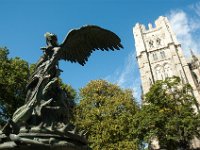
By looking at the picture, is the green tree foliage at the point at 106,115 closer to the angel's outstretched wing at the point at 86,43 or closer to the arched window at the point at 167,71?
the angel's outstretched wing at the point at 86,43

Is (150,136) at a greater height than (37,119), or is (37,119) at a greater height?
(150,136)

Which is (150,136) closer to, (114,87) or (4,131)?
(114,87)

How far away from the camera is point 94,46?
7520mm

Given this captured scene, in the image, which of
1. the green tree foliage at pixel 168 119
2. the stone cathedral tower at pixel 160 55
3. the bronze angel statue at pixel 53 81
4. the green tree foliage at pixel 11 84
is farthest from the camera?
the stone cathedral tower at pixel 160 55

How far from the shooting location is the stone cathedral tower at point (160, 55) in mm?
61688

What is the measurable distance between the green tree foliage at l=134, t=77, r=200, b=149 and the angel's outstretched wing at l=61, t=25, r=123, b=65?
1927 centimetres

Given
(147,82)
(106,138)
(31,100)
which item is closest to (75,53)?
(31,100)

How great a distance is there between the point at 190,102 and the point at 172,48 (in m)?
39.5

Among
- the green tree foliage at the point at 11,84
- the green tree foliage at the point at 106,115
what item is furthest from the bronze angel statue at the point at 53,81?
the green tree foliage at the point at 106,115

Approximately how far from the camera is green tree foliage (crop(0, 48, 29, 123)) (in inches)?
794

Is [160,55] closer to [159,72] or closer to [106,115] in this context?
[159,72]

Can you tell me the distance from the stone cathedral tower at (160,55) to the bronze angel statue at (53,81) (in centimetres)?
5242

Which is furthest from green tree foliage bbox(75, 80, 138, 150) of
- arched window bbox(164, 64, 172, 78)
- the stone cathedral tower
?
arched window bbox(164, 64, 172, 78)

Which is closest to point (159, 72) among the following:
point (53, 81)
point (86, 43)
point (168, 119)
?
point (168, 119)
